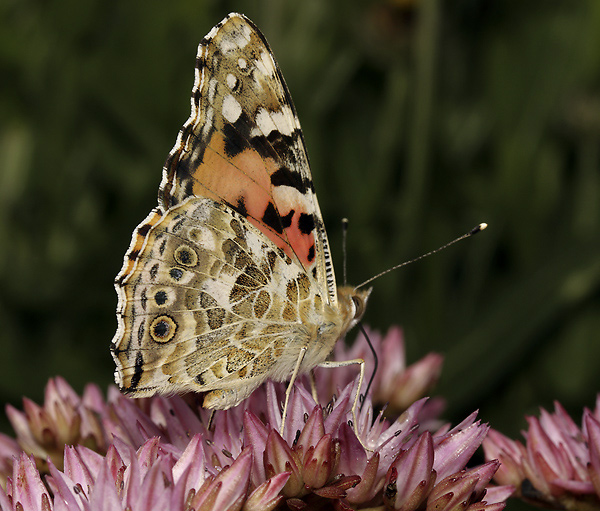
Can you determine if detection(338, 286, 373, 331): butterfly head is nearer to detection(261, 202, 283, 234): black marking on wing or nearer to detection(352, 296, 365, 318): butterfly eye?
detection(352, 296, 365, 318): butterfly eye

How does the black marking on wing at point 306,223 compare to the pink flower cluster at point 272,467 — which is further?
the black marking on wing at point 306,223

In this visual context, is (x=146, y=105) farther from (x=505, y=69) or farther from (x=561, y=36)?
(x=561, y=36)

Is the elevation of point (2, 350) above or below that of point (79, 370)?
above

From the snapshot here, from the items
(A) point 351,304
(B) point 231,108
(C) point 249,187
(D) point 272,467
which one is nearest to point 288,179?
(C) point 249,187

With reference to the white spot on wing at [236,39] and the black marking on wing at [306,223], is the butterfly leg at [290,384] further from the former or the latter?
the white spot on wing at [236,39]

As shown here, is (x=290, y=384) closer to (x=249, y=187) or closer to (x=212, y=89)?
(x=249, y=187)

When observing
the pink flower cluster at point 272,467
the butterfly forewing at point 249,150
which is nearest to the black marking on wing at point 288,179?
the butterfly forewing at point 249,150

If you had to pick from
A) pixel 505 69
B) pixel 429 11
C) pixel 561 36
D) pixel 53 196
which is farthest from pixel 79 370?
pixel 561 36

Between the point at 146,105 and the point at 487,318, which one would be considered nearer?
the point at 487,318

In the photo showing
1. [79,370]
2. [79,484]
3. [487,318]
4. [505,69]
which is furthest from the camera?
[505,69]
